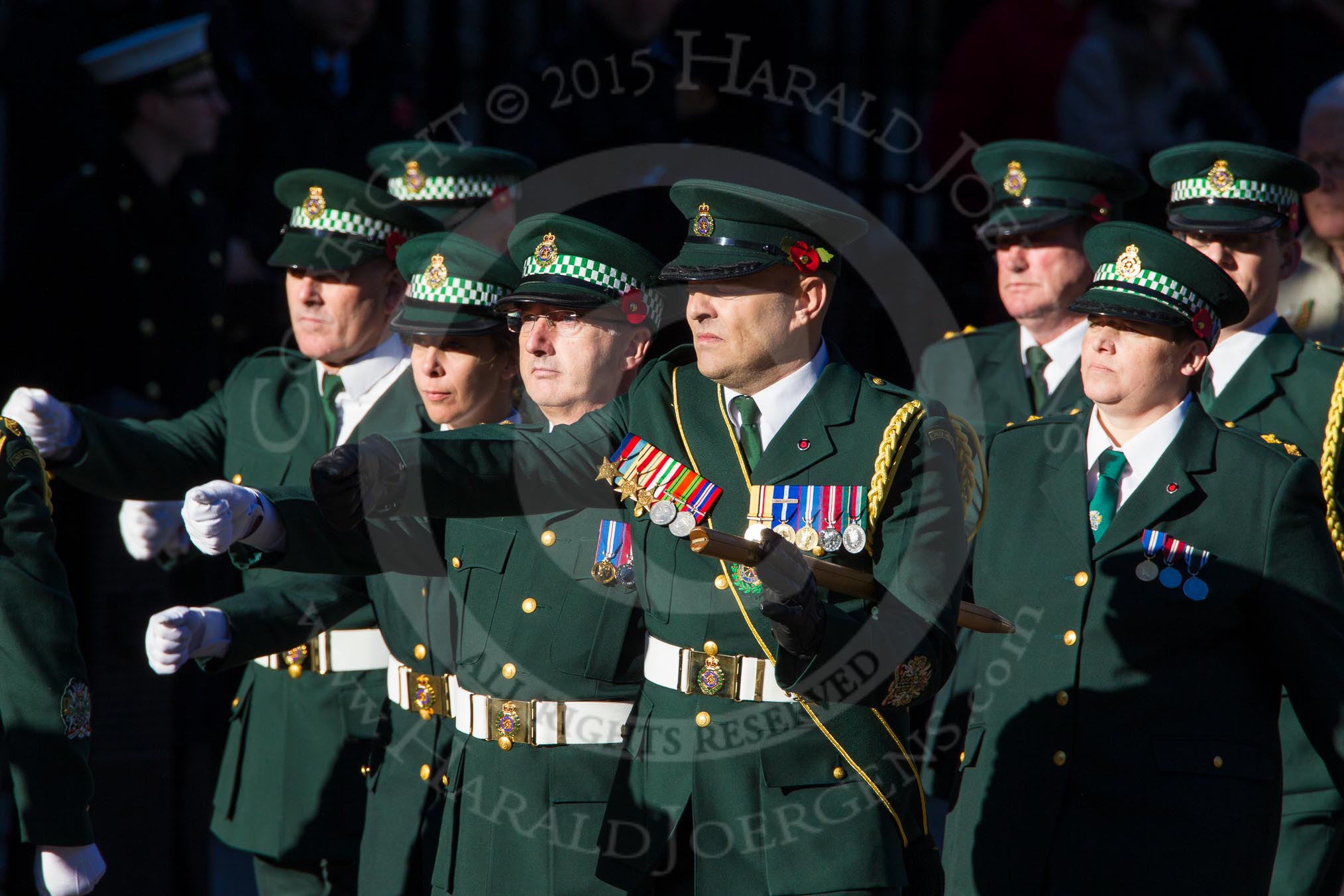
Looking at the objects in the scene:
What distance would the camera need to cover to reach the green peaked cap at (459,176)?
5.95 m

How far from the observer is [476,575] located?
427 centimetres

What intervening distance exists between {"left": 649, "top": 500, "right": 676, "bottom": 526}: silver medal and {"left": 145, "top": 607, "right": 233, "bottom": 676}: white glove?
1.31 metres

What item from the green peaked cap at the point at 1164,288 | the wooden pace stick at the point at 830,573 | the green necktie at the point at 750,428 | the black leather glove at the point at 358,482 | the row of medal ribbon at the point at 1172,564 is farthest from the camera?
the green peaked cap at the point at 1164,288

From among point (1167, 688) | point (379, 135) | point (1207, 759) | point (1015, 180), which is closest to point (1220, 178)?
point (1015, 180)

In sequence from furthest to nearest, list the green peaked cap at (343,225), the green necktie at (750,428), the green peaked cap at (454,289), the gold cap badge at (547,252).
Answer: the green peaked cap at (343,225), the green peaked cap at (454,289), the gold cap badge at (547,252), the green necktie at (750,428)

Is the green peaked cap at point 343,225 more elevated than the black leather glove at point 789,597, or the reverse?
the green peaked cap at point 343,225

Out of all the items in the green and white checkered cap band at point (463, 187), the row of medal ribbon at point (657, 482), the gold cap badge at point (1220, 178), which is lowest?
the row of medal ribbon at point (657, 482)

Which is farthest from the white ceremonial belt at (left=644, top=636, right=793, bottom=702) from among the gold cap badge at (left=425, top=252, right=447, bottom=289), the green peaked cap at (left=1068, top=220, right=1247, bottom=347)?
the gold cap badge at (left=425, top=252, right=447, bottom=289)

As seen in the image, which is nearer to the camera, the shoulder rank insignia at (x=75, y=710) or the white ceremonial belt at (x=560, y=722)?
the shoulder rank insignia at (x=75, y=710)

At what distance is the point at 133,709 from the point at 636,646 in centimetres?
246

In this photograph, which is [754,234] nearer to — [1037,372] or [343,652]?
[343,652]

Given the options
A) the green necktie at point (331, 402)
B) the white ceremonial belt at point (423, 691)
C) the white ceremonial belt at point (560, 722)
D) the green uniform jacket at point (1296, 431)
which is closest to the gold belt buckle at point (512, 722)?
the white ceremonial belt at point (560, 722)

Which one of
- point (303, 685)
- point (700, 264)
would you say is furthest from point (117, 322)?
point (700, 264)

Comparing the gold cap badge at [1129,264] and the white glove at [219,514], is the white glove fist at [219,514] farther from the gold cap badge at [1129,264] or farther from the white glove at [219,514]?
the gold cap badge at [1129,264]
